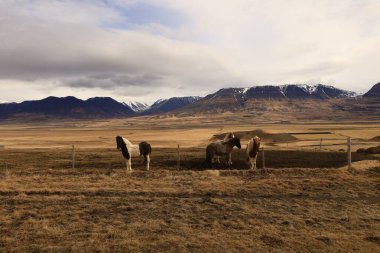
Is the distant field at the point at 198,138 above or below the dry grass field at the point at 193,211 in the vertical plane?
below

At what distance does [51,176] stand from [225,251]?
14.2 metres

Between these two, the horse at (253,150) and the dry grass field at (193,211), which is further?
the horse at (253,150)

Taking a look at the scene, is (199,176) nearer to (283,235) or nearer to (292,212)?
(292,212)

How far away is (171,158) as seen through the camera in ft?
92.7

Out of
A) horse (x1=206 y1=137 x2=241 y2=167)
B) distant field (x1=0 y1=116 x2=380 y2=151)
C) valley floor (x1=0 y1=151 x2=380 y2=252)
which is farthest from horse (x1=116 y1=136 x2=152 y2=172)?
distant field (x1=0 y1=116 x2=380 y2=151)

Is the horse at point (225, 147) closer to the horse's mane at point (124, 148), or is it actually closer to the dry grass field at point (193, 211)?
the dry grass field at point (193, 211)

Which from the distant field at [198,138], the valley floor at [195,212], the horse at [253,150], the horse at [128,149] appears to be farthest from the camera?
the distant field at [198,138]

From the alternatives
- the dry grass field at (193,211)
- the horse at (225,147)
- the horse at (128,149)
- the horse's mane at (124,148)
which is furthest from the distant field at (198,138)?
the horse's mane at (124,148)

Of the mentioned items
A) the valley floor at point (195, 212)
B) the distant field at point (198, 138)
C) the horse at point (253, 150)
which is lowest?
the distant field at point (198, 138)

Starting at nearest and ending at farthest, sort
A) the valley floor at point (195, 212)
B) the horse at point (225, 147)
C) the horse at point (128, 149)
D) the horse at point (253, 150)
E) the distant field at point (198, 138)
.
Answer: the valley floor at point (195, 212)
the horse at point (128, 149)
the horse at point (253, 150)
the horse at point (225, 147)
the distant field at point (198, 138)

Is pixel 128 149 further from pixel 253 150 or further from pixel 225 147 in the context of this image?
pixel 253 150

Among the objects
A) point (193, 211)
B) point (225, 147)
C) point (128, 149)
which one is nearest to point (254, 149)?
point (225, 147)

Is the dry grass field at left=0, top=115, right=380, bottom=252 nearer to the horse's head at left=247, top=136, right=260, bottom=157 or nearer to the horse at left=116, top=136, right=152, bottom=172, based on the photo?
the horse at left=116, top=136, right=152, bottom=172

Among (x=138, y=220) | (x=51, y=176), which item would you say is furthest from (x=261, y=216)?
(x=51, y=176)
